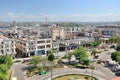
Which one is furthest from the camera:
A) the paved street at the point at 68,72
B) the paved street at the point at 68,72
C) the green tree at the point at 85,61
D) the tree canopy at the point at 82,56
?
the tree canopy at the point at 82,56

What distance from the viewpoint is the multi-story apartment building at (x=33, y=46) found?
303 feet

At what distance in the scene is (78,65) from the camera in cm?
7588

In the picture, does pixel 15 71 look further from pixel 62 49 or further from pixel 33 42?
pixel 62 49

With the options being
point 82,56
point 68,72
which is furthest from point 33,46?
point 68,72

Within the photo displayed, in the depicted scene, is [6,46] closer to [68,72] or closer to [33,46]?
[33,46]

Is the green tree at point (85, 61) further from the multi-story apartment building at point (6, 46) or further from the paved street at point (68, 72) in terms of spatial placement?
the multi-story apartment building at point (6, 46)

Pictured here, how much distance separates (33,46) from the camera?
9356 cm

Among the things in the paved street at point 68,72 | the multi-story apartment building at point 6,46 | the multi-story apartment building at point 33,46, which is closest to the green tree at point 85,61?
the paved street at point 68,72

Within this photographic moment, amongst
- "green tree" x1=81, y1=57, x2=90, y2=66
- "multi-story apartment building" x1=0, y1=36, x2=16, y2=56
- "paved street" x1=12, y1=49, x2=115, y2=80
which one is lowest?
"paved street" x1=12, y1=49, x2=115, y2=80

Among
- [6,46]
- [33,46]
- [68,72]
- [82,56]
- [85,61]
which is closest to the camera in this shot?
[68,72]

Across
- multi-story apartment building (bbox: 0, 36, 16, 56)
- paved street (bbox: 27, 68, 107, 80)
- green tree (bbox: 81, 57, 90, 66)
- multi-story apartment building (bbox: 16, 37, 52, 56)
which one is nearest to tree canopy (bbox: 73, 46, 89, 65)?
green tree (bbox: 81, 57, 90, 66)

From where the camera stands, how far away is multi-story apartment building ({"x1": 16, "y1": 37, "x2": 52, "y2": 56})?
303 feet

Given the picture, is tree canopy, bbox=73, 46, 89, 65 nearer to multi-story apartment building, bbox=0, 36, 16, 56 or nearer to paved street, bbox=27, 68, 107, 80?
paved street, bbox=27, 68, 107, 80

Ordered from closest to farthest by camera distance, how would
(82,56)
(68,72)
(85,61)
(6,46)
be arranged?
(68,72), (85,61), (82,56), (6,46)
